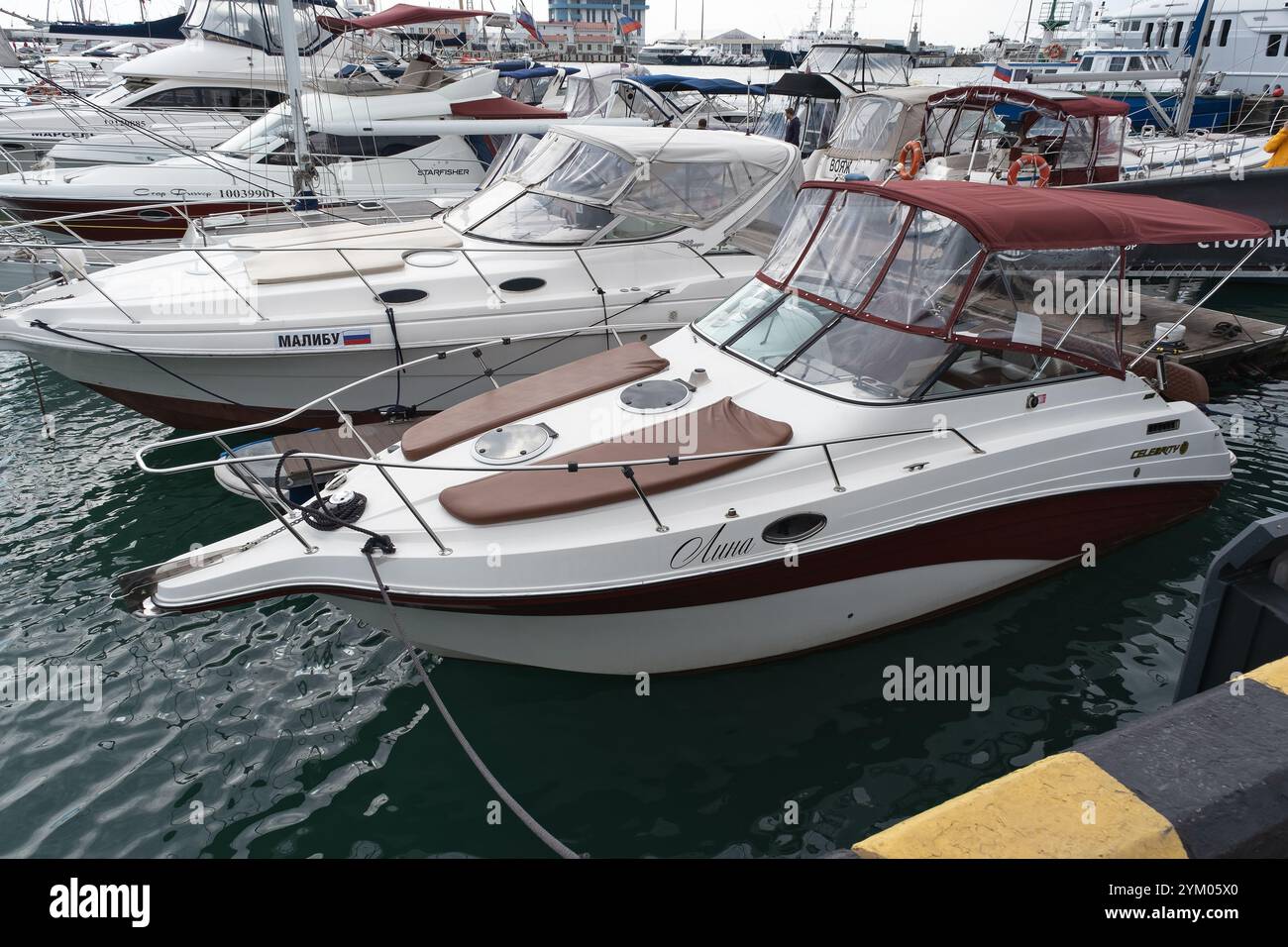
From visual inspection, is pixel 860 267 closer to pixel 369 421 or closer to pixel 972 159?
pixel 369 421

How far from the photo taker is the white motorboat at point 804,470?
430 cm

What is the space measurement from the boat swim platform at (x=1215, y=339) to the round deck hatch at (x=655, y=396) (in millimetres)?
4846

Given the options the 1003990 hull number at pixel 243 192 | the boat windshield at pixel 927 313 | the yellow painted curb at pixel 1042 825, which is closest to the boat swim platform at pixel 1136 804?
the yellow painted curb at pixel 1042 825

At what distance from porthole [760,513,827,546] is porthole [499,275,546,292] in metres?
4.20

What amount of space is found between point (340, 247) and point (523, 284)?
177 centimetres

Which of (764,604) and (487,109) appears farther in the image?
(487,109)

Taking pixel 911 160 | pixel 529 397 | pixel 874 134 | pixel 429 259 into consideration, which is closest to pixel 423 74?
pixel 874 134

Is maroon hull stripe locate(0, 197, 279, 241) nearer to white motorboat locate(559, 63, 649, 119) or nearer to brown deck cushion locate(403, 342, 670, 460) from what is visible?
white motorboat locate(559, 63, 649, 119)

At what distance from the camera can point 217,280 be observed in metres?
7.56

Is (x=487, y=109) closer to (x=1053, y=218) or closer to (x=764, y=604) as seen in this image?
(x=1053, y=218)

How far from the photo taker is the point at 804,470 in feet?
15.2

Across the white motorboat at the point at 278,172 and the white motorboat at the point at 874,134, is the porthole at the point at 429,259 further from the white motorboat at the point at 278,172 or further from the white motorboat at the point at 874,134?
the white motorboat at the point at 874,134

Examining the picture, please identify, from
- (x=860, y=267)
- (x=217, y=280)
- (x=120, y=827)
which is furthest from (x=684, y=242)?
(x=120, y=827)
